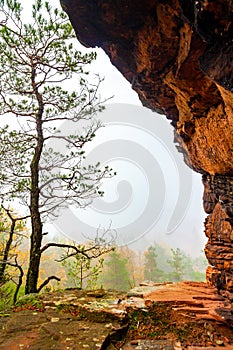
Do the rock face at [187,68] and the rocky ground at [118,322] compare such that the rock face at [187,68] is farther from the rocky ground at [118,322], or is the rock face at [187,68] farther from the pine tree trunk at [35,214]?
the pine tree trunk at [35,214]

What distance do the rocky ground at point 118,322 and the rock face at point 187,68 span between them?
2.17 m

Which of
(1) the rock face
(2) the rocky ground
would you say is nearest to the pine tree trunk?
(2) the rocky ground

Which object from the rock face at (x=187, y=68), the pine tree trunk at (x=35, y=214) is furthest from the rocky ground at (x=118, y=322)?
the rock face at (x=187, y=68)

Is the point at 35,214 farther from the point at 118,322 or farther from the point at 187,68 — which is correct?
the point at 187,68

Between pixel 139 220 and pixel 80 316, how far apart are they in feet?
545

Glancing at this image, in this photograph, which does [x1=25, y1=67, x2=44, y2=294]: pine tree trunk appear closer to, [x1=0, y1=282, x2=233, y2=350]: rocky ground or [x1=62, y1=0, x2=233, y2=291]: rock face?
[x1=0, y1=282, x2=233, y2=350]: rocky ground

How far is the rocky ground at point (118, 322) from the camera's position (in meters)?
4.59

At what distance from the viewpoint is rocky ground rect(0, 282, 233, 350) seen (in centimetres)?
459

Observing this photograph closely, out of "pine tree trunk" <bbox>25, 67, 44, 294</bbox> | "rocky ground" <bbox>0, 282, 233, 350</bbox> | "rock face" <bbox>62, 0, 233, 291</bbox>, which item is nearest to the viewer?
"rocky ground" <bbox>0, 282, 233, 350</bbox>

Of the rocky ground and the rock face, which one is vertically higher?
the rock face

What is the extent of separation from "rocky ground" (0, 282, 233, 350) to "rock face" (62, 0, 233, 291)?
7.11 feet

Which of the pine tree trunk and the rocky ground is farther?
the pine tree trunk

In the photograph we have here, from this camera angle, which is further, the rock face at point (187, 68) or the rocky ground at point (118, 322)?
the rock face at point (187, 68)

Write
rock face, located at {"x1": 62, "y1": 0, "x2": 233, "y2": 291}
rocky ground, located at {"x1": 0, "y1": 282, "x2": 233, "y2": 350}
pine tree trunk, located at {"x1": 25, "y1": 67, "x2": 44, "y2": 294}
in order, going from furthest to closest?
pine tree trunk, located at {"x1": 25, "y1": 67, "x2": 44, "y2": 294} → rock face, located at {"x1": 62, "y1": 0, "x2": 233, "y2": 291} → rocky ground, located at {"x1": 0, "y1": 282, "x2": 233, "y2": 350}
